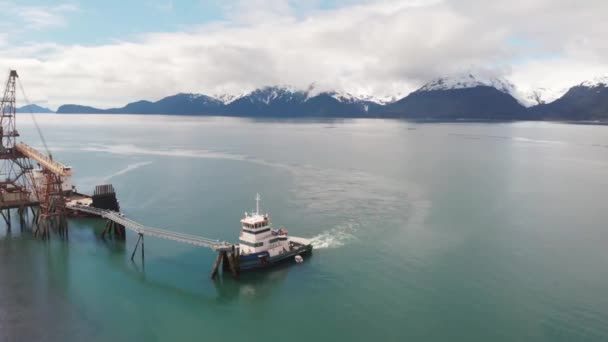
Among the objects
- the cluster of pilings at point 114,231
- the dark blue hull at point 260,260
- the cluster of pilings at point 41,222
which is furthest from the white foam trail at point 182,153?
the dark blue hull at point 260,260

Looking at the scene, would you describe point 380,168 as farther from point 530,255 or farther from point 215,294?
point 215,294

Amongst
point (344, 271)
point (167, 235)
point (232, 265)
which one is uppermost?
point (167, 235)

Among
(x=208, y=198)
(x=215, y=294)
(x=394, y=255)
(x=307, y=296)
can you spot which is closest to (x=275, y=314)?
(x=307, y=296)

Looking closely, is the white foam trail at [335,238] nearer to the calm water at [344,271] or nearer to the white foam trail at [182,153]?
the calm water at [344,271]

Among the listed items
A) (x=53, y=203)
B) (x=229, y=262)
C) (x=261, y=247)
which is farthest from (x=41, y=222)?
(x=261, y=247)

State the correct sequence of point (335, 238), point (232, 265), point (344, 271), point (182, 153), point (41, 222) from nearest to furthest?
point (232, 265) → point (344, 271) → point (335, 238) → point (41, 222) → point (182, 153)

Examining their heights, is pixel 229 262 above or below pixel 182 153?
below

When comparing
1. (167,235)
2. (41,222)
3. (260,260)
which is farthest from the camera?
(41,222)

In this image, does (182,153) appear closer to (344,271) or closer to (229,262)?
(229,262)
